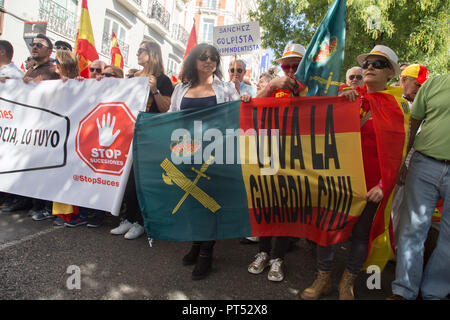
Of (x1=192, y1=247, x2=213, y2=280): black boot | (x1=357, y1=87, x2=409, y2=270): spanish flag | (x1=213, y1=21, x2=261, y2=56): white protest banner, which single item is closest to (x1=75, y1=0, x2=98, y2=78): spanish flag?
(x1=213, y1=21, x2=261, y2=56): white protest banner

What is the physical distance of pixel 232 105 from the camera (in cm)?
291

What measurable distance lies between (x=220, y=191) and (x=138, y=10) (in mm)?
19035

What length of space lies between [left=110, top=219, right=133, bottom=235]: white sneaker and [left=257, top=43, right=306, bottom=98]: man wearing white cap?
85.7 inches

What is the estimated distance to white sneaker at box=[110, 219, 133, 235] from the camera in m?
3.59

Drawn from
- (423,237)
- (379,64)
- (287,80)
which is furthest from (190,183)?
(423,237)

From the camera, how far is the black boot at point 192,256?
296 centimetres

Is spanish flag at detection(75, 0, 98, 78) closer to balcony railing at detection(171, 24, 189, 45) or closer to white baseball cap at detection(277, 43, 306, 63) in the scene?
white baseball cap at detection(277, 43, 306, 63)

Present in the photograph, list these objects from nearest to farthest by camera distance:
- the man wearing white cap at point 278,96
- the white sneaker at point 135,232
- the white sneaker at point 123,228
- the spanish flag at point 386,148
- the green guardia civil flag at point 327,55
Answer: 1. the spanish flag at point 386,148
2. the green guardia civil flag at point 327,55
3. the man wearing white cap at point 278,96
4. the white sneaker at point 135,232
5. the white sneaker at point 123,228

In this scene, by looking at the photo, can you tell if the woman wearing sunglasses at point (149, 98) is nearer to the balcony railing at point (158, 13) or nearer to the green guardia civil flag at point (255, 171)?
the green guardia civil flag at point (255, 171)

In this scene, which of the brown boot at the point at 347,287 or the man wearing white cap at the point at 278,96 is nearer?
Answer: the brown boot at the point at 347,287

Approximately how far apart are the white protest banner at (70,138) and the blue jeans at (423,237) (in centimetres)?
281

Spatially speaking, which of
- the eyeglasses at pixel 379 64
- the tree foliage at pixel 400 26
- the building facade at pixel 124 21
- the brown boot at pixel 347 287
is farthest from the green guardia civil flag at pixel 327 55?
the building facade at pixel 124 21

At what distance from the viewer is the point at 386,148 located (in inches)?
94.7
